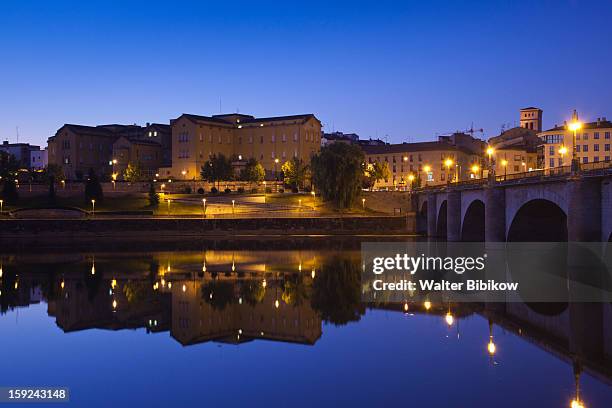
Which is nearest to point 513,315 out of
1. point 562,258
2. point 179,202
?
point 562,258

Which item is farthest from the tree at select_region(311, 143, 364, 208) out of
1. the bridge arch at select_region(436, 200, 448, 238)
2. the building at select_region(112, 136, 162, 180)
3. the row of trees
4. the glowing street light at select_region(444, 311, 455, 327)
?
the glowing street light at select_region(444, 311, 455, 327)

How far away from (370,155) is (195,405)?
147 m

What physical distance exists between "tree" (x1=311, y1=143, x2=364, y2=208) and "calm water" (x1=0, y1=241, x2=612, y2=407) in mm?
48893

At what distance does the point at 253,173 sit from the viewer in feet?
407

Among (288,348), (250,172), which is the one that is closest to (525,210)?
(288,348)

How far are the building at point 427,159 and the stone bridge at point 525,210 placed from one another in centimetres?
5922

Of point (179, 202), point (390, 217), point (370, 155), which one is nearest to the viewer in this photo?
point (390, 217)

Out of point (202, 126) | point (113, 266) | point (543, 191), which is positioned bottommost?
point (113, 266)

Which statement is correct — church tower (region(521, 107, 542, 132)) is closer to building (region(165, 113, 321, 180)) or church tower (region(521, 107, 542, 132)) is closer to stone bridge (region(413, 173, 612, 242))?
building (region(165, 113, 321, 180))

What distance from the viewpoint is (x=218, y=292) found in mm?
36406

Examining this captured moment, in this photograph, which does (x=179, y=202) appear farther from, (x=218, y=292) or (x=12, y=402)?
(x=12, y=402)

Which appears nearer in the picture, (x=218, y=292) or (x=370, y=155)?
(x=218, y=292)

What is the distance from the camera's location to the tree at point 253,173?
124 metres

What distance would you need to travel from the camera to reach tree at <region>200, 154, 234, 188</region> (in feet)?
405
